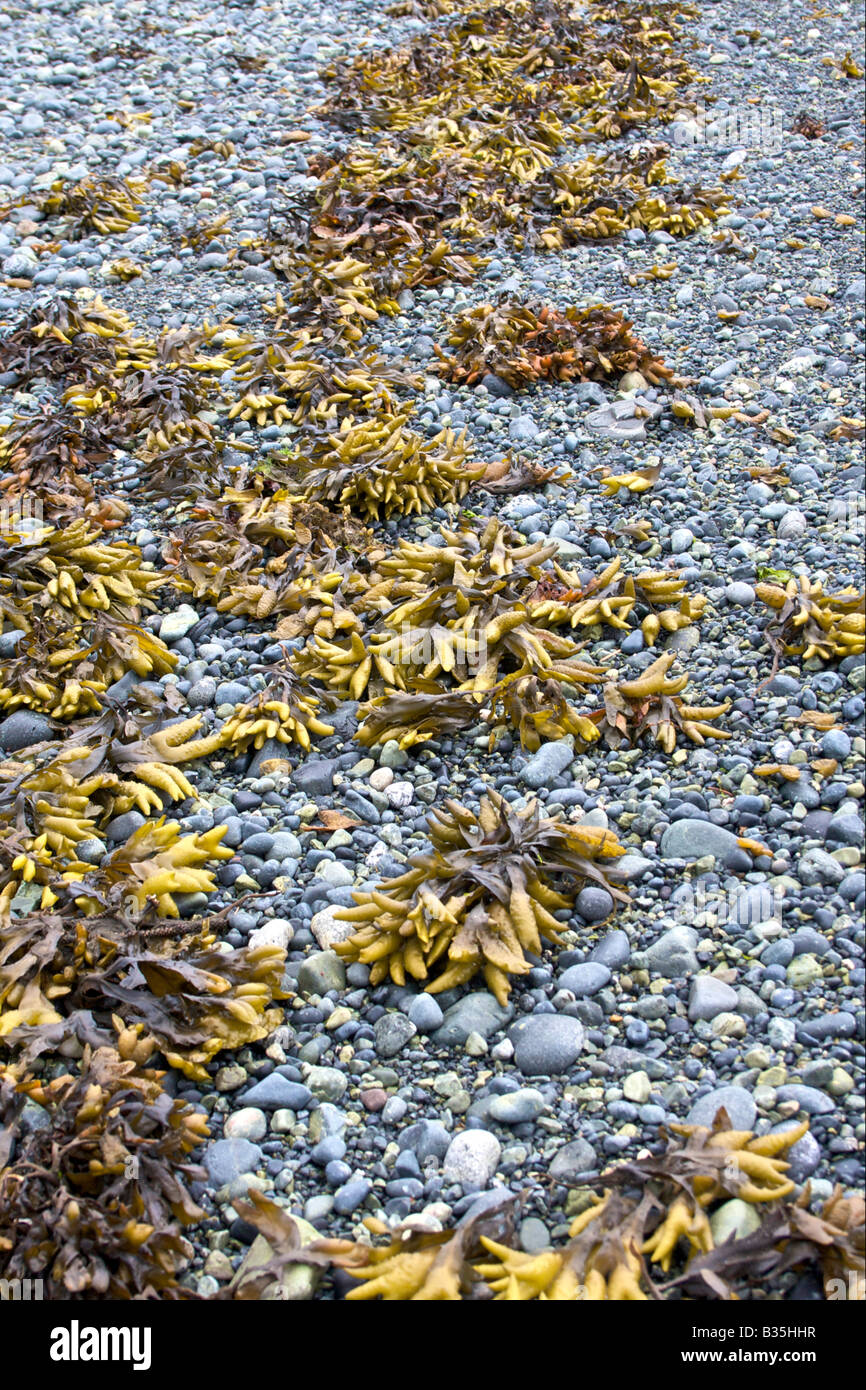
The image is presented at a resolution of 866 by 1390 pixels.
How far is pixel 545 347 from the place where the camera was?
520 cm

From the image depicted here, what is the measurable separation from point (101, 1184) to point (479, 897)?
108 centimetres

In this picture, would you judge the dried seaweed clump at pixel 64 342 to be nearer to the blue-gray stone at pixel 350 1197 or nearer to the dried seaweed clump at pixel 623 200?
the dried seaweed clump at pixel 623 200

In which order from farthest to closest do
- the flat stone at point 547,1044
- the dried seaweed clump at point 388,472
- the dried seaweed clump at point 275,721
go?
the dried seaweed clump at point 388,472
the dried seaweed clump at point 275,721
the flat stone at point 547,1044

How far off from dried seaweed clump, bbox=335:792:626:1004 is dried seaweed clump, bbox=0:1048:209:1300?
62 cm

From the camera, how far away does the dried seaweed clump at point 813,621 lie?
3.31 metres

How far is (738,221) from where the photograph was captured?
6.23m

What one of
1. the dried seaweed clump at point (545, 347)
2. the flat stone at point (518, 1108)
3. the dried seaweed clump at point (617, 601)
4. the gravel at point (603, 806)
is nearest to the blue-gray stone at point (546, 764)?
the gravel at point (603, 806)

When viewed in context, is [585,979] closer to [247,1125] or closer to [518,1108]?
[518,1108]

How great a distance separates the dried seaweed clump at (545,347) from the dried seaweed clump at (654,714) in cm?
219
